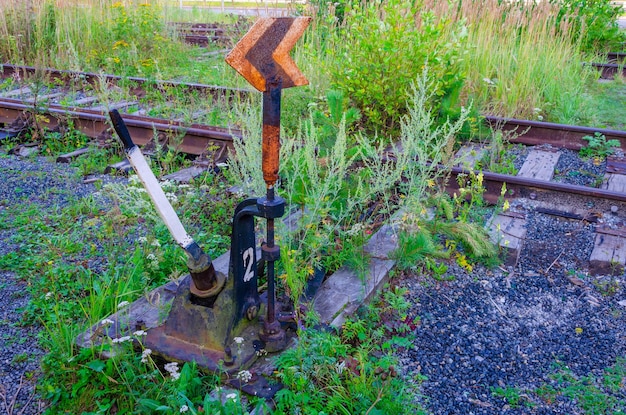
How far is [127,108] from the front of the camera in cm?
738

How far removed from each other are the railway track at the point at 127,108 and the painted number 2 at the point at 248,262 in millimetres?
2019

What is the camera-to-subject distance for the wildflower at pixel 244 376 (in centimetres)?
264

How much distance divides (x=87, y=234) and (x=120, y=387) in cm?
173

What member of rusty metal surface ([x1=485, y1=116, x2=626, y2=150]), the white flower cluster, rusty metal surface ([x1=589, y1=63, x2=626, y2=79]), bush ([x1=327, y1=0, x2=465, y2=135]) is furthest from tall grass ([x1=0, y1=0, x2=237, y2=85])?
rusty metal surface ([x1=589, y1=63, x2=626, y2=79])

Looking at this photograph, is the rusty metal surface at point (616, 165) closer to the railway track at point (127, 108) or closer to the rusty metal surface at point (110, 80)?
the railway track at point (127, 108)

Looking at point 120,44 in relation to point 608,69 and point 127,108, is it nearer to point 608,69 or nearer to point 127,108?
point 127,108

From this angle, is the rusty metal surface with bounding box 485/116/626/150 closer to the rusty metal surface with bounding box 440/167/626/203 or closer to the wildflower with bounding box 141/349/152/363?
the rusty metal surface with bounding box 440/167/626/203

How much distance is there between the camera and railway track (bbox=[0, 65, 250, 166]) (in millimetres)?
5852

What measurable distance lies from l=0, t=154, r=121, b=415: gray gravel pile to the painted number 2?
1.10 metres

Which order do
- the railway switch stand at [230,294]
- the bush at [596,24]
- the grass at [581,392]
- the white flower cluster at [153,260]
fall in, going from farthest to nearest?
the bush at [596,24], the white flower cluster at [153,260], the grass at [581,392], the railway switch stand at [230,294]

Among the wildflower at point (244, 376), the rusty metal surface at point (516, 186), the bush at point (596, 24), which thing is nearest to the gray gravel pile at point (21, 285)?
the wildflower at point (244, 376)

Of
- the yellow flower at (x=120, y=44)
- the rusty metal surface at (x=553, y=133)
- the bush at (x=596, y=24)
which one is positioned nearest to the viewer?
the rusty metal surface at (x=553, y=133)

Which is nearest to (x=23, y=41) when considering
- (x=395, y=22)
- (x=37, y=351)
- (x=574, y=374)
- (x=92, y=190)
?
(x=92, y=190)

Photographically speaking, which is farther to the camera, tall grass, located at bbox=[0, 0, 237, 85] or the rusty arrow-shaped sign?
tall grass, located at bbox=[0, 0, 237, 85]
